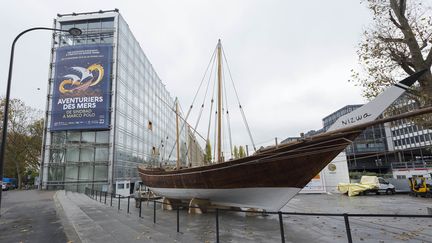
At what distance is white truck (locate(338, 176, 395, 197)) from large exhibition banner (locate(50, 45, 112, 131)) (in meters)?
28.3

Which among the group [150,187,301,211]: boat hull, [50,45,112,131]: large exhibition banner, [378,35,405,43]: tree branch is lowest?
[150,187,301,211]: boat hull

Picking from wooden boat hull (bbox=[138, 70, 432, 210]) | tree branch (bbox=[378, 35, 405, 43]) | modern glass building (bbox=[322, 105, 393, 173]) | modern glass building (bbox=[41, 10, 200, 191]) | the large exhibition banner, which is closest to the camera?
wooden boat hull (bbox=[138, 70, 432, 210])

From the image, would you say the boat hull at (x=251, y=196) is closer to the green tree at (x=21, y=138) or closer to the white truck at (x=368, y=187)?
the white truck at (x=368, y=187)

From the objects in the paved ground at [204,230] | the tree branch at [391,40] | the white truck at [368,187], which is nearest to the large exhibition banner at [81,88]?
the paved ground at [204,230]

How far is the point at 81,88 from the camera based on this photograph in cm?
3459

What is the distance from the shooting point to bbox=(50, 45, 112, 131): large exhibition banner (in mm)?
33719

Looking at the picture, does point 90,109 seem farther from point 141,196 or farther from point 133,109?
point 141,196

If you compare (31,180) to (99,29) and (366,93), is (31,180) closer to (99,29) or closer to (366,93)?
(99,29)

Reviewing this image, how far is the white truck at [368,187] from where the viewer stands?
883 inches

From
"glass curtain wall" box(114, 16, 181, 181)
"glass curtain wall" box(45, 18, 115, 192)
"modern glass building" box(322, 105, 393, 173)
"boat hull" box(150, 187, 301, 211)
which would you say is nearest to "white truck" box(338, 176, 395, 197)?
"boat hull" box(150, 187, 301, 211)

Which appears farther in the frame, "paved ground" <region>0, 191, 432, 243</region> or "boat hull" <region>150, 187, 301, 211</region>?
"boat hull" <region>150, 187, 301, 211</region>

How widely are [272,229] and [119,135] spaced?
30.1 metres

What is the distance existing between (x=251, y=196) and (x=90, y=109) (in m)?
30.0

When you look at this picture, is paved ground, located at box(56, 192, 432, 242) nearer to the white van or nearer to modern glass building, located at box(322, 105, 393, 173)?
the white van
